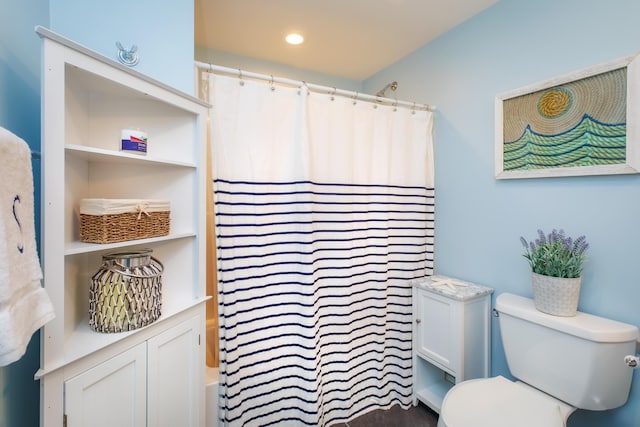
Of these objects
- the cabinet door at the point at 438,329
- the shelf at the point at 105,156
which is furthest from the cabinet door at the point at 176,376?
the cabinet door at the point at 438,329

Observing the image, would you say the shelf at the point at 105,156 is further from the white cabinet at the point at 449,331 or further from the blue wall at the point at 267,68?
the white cabinet at the point at 449,331

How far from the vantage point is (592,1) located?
51.0 inches

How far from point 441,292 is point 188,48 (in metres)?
1.75

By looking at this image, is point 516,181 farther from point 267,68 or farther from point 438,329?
point 267,68

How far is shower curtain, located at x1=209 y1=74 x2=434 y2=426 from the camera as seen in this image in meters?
1.47

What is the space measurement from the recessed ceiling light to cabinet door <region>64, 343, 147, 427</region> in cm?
192

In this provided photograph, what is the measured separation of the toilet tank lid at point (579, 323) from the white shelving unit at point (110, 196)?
1.43m

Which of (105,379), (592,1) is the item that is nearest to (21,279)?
(105,379)

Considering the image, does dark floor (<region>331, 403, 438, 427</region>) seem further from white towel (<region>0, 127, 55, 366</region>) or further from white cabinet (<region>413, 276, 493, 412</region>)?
white towel (<region>0, 127, 55, 366</region>)

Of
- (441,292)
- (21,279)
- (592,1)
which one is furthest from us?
(441,292)

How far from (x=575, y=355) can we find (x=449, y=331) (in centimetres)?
56

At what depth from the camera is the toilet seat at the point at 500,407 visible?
1.10 metres

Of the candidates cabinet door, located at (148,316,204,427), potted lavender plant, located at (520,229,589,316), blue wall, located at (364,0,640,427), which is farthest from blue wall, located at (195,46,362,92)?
potted lavender plant, located at (520,229,589,316)

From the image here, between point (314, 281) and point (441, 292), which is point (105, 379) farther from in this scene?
point (441, 292)
